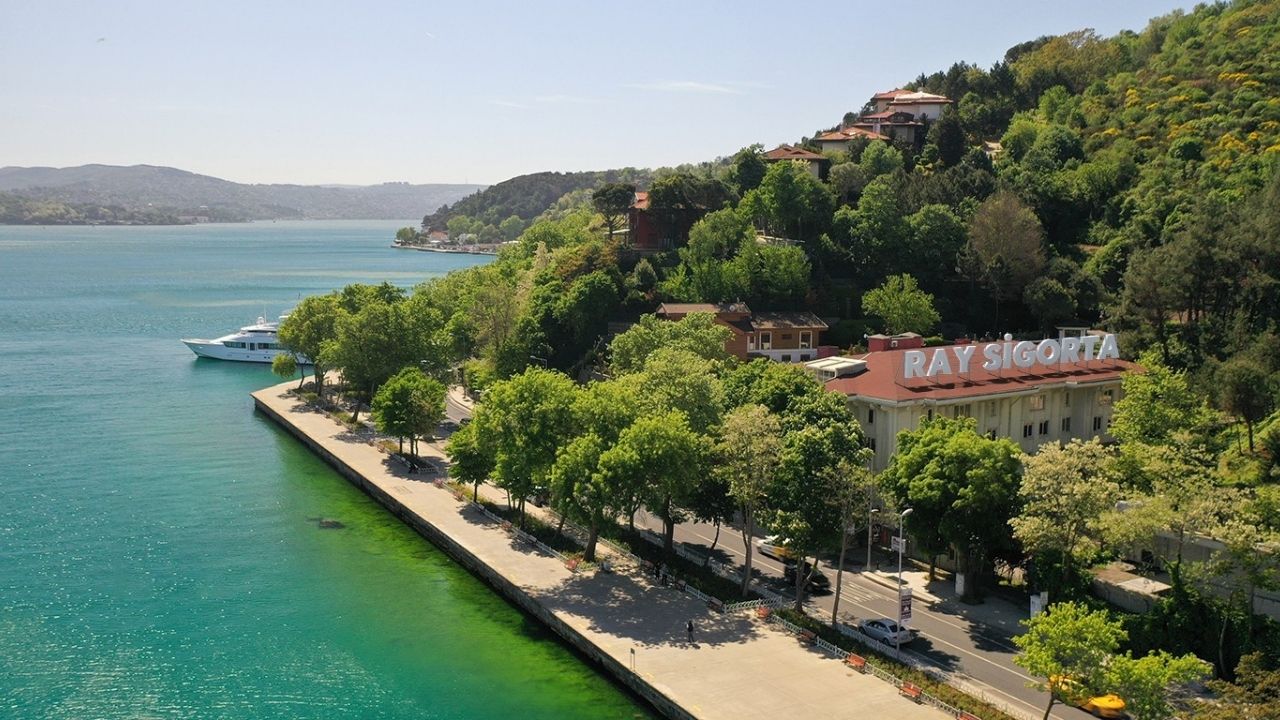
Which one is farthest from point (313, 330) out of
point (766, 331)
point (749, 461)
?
point (749, 461)

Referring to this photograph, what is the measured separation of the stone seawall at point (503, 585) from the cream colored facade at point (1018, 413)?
17.8 meters

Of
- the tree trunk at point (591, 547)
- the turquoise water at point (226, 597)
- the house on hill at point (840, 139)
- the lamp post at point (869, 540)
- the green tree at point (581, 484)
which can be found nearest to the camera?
the turquoise water at point (226, 597)

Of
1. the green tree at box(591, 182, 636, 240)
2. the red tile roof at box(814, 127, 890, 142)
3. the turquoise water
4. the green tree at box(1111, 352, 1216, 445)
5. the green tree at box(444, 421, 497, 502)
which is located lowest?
the turquoise water

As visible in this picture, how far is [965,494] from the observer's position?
39031mm

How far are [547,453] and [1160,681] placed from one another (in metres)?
26.6

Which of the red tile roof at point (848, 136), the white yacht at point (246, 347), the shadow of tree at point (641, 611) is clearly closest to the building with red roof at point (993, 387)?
the shadow of tree at point (641, 611)

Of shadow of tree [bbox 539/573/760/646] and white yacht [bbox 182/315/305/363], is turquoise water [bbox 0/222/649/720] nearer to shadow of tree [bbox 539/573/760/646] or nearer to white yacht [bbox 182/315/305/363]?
shadow of tree [bbox 539/573/760/646]

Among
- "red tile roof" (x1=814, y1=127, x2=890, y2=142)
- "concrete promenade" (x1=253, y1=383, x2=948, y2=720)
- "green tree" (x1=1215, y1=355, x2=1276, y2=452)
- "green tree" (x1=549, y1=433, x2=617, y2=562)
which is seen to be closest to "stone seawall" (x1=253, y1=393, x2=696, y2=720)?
"concrete promenade" (x1=253, y1=383, x2=948, y2=720)

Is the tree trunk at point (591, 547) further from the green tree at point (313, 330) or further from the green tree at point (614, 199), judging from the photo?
the green tree at point (614, 199)

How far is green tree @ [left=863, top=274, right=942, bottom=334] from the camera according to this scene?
7362 centimetres

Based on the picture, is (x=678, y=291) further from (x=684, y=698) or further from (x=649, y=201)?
(x=684, y=698)

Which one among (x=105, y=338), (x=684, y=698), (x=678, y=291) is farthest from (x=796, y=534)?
(x=105, y=338)

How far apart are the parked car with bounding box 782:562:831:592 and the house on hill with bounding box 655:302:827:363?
28.0 metres

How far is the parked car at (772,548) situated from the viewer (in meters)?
45.5
